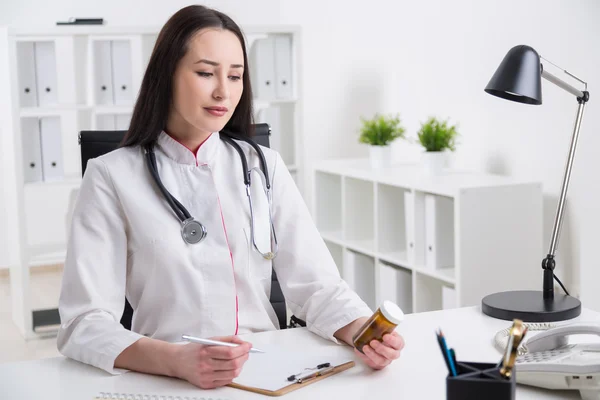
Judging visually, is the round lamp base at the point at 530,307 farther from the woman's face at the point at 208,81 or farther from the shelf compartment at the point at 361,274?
the shelf compartment at the point at 361,274

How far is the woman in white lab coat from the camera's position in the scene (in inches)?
60.7

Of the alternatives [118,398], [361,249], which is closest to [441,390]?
[118,398]

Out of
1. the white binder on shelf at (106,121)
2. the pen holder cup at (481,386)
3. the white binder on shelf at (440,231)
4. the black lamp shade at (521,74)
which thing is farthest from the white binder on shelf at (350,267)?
the pen holder cup at (481,386)

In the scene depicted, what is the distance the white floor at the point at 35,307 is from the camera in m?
3.68

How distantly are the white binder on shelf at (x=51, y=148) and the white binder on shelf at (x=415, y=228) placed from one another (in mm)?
1795

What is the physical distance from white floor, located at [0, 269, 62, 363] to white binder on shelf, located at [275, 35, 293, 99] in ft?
5.49

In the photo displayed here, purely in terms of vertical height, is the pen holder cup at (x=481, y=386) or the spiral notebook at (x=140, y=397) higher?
the pen holder cup at (x=481, y=386)

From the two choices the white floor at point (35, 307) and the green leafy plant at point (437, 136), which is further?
the white floor at point (35, 307)

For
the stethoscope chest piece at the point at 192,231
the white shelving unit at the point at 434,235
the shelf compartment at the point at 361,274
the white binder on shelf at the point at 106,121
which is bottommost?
the shelf compartment at the point at 361,274

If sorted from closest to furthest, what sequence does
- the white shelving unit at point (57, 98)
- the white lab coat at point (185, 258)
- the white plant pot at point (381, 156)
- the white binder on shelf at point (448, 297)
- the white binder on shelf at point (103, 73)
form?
the white lab coat at point (185, 258) → the white binder on shelf at point (448, 297) → the white plant pot at point (381, 156) → the white shelving unit at point (57, 98) → the white binder on shelf at point (103, 73)

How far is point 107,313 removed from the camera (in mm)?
1480

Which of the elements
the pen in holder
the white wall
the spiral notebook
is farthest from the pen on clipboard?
the white wall

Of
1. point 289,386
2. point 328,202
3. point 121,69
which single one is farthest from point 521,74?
point 121,69

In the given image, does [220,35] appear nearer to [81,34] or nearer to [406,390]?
[406,390]
